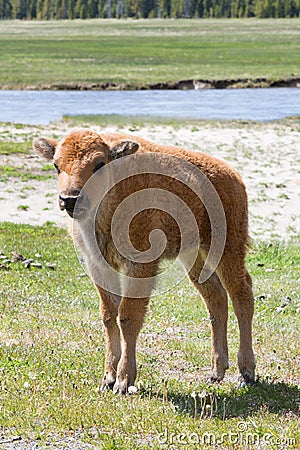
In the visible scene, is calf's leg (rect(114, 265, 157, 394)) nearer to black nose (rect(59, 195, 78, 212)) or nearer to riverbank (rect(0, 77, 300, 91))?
black nose (rect(59, 195, 78, 212))

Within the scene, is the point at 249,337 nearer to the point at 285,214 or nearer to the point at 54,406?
the point at 54,406

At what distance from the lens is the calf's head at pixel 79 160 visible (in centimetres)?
699

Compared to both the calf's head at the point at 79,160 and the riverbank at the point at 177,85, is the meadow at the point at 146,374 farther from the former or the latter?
the riverbank at the point at 177,85

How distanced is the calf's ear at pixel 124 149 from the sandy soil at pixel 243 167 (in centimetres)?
1050

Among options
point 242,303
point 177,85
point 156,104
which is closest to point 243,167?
point 242,303

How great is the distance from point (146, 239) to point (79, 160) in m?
0.86

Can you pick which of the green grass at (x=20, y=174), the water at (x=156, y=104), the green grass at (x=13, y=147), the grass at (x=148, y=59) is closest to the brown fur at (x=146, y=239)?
the green grass at (x=20, y=174)

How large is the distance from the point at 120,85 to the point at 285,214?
34.3 m

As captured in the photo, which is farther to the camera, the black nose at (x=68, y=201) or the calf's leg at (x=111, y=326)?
the calf's leg at (x=111, y=326)

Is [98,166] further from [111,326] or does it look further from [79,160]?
[111,326]

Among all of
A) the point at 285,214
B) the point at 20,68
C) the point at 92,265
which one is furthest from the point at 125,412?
the point at 20,68

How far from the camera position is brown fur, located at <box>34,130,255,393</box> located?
7262mm

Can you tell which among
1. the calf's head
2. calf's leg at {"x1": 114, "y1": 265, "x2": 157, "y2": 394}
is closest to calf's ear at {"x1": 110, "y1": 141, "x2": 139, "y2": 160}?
the calf's head

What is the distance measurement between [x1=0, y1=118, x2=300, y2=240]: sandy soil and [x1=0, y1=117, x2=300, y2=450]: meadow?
5.62 m
